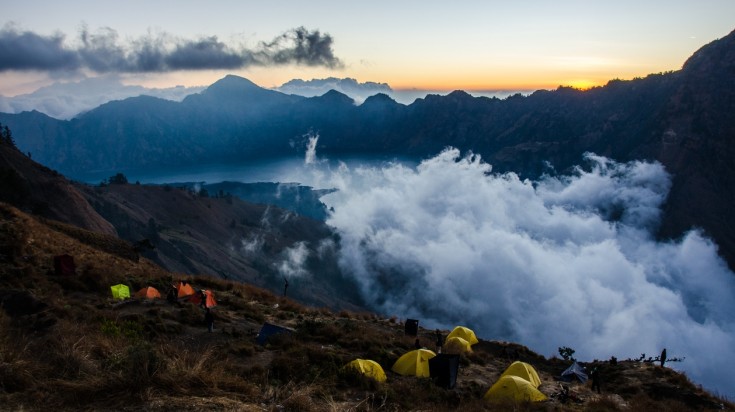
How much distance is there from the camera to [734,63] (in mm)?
196875

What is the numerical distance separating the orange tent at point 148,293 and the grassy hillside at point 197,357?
1.69 m

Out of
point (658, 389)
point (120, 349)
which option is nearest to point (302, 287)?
point (658, 389)

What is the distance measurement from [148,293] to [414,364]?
55.7ft

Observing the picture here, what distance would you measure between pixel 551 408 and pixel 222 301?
68.8ft

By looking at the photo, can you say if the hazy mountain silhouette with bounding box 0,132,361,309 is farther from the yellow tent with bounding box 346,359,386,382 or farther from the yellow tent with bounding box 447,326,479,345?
the yellow tent with bounding box 346,359,386,382

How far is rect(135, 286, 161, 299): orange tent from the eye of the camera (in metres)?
27.3

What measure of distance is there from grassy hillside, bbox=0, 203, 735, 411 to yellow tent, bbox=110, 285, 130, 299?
58cm

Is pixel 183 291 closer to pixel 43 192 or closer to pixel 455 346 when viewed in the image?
pixel 455 346

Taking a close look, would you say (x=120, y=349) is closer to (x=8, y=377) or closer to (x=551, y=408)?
(x=8, y=377)

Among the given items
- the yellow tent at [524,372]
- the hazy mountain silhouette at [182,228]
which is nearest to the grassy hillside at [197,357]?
the yellow tent at [524,372]

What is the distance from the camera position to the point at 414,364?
70.3ft

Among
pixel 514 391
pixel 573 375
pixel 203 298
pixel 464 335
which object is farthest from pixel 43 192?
pixel 514 391

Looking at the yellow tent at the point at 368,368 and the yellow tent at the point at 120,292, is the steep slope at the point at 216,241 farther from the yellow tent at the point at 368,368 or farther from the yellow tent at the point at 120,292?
the yellow tent at the point at 368,368

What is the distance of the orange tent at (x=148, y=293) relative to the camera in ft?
89.5
